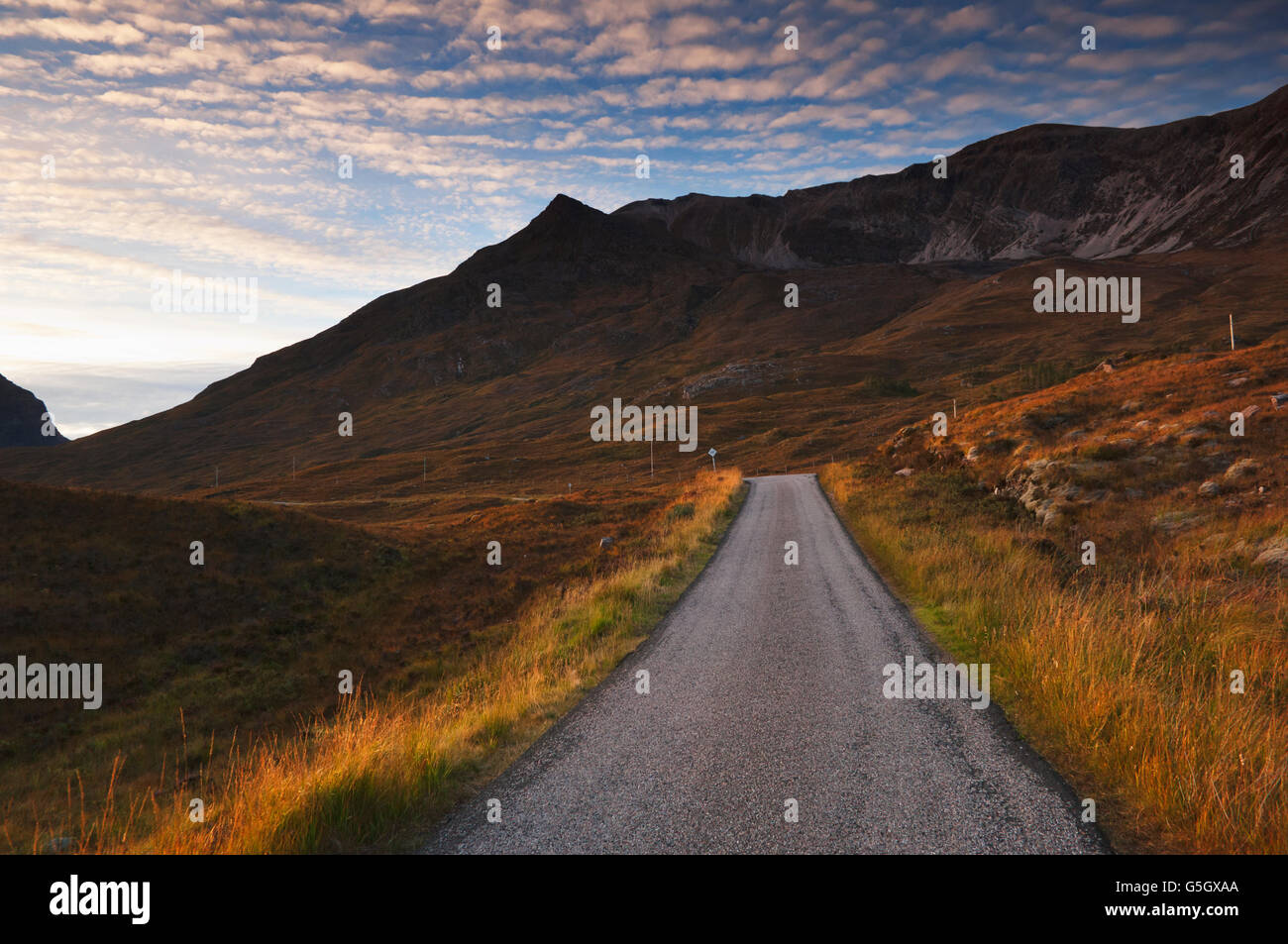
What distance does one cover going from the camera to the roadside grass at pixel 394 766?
4.35 meters

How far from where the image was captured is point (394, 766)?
517 cm

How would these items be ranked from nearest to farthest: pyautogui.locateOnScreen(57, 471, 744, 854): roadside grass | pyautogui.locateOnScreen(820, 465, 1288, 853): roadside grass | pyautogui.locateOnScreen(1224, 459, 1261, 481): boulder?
1. pyautogui.locateOnScreen(820, 465, 1288, 853): roadside grass
2. pyautogui.locateOnScreen(57, 471, 744, 854): roadside grass
3. pyautogui.locateOnScreen(1224, 459, 1261, 481): boulder

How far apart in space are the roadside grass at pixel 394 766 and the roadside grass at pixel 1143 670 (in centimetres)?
536

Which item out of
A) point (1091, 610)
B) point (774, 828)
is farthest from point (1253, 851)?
point (1091, 610)

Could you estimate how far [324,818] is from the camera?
4.48 m

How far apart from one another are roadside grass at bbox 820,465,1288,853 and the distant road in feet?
1.59

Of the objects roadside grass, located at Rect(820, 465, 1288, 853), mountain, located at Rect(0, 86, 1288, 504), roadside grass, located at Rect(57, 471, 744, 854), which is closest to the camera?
roadside grass, located at Rect(820, 465, 1288, 853)

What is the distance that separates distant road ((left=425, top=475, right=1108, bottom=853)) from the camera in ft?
14.4

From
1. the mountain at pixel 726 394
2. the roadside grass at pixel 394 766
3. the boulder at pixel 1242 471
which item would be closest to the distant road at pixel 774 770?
the roadside grass at pixel 394 766

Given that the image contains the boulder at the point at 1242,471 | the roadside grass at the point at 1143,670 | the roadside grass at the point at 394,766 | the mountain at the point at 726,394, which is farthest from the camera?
the mountain at the point at 726,394

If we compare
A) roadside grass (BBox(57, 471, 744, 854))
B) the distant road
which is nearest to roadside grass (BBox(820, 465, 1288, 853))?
the distant road

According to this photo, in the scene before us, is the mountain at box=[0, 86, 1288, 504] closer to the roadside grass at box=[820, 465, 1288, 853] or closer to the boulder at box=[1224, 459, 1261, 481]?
the boulder at box=[1224, 459, 1261, 481]

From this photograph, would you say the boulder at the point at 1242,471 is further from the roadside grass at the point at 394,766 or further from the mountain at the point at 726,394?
the mountain at the point at 726,394
